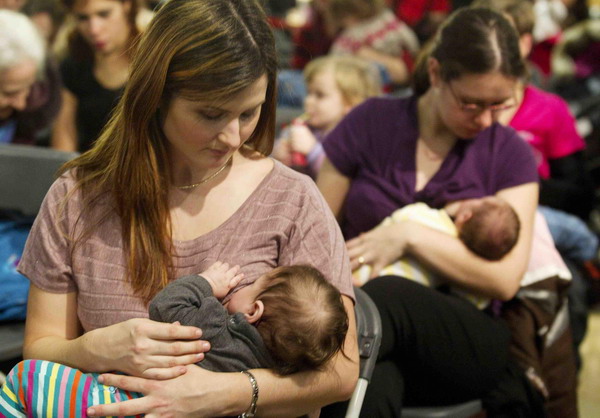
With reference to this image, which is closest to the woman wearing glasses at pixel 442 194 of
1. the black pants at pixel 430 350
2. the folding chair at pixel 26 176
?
the black pants at pixel 430 350

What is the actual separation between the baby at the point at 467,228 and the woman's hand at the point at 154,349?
0.82 meters

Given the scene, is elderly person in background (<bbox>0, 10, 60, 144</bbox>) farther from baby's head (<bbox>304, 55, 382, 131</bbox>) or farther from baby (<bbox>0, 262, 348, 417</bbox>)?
baby (<bbox>0, 262, 348, 417</bbox>)

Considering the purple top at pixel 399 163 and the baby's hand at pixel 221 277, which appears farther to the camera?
the purple top at pixel 399 163

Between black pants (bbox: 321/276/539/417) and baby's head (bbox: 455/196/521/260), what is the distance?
168 mm

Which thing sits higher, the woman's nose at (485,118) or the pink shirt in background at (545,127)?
the woman's nose at (485,118)

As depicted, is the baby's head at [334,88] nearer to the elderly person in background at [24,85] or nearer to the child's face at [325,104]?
the child's face at [325,104]

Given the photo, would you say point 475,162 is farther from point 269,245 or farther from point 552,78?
point 552,78

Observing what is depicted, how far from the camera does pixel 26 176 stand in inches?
97.7

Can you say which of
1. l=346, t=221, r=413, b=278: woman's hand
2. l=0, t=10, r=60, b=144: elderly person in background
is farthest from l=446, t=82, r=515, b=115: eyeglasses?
l=0, t=10, r=60, b=144: elderly person in background

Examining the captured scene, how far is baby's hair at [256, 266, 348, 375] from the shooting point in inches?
61.9

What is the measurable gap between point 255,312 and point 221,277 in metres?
0.10

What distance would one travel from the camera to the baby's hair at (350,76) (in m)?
3.80

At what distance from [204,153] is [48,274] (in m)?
0.41

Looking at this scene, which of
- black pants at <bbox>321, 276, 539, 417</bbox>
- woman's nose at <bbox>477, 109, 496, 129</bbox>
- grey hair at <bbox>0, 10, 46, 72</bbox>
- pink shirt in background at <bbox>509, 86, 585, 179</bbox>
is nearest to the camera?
black pants at <bbox>321, 276, 539, 417</bbox>
